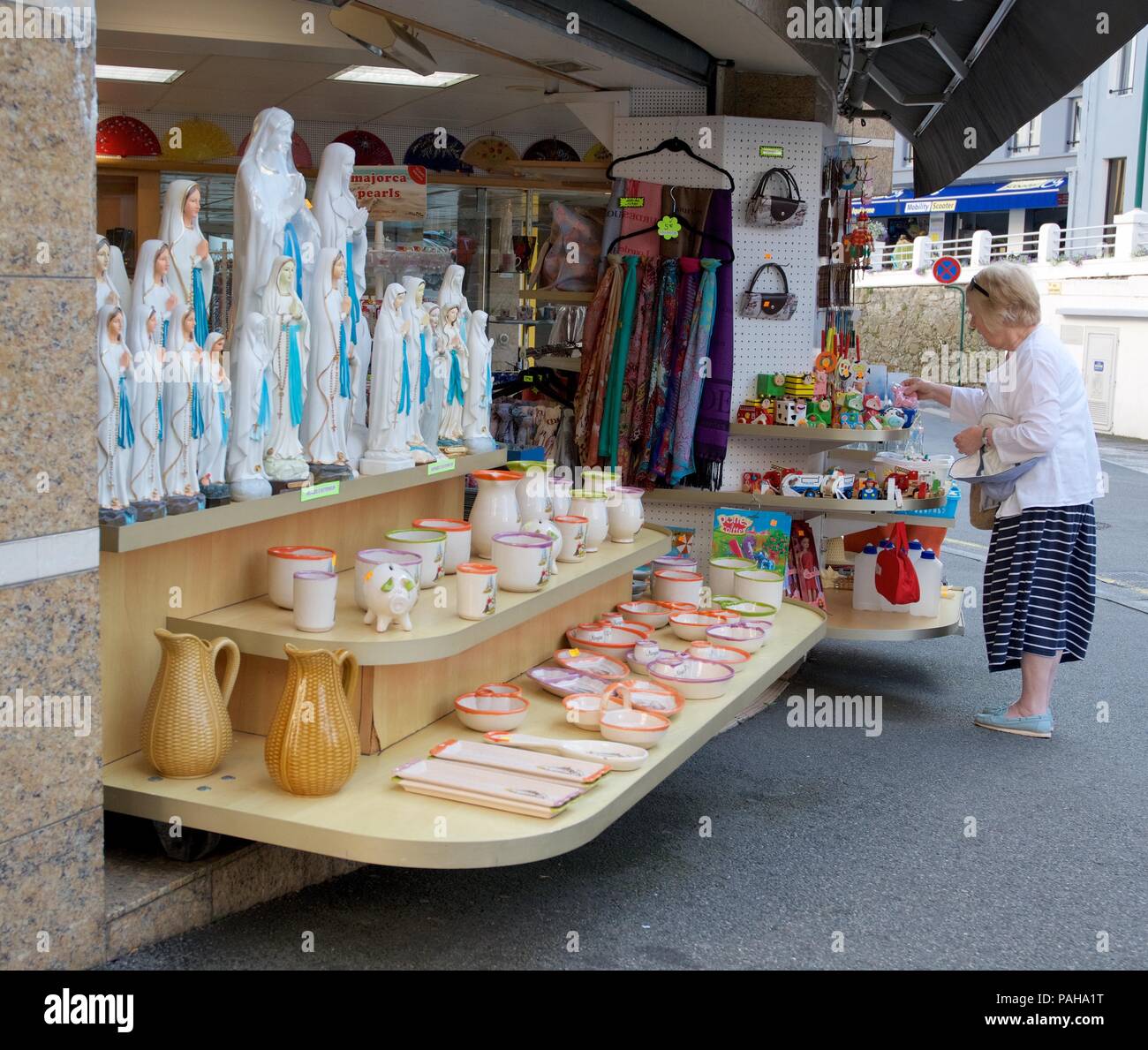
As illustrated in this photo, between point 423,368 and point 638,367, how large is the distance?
1848 mm

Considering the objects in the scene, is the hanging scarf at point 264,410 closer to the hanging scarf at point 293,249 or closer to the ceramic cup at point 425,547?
the hanging scarf at point 293,249

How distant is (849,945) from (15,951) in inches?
71.4

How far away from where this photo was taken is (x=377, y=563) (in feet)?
9.52

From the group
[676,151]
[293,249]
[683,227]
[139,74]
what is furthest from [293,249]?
[139,74]

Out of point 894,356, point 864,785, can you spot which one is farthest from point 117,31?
point 894,356

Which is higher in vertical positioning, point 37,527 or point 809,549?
point 37,527

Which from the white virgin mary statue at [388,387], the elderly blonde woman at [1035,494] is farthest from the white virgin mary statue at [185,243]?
the elderly blonde woman at [1035,494]

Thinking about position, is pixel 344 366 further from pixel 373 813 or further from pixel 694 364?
pixel 694 364

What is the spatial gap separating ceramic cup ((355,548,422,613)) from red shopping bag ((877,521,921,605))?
281 cm

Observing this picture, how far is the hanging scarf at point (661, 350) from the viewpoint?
5.13 metres

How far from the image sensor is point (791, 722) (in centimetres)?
486

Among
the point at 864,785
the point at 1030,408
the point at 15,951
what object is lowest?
the point at 864,785

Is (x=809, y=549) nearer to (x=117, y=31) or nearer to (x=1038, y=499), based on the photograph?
(x=1038, y=499)

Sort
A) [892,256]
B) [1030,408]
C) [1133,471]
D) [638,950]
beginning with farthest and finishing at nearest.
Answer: [892,256], [1133,471], [1030,408], [638,950]
